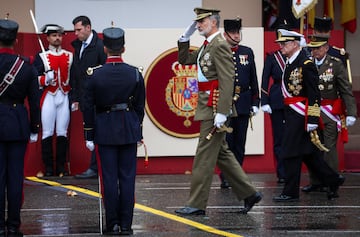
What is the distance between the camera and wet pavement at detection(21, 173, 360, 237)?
10.3 metres

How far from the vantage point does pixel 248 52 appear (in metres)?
13.4

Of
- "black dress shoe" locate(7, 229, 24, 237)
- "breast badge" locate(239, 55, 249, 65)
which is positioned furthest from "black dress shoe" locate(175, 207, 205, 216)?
"breast badge" locate(239, 55, 249, 65)

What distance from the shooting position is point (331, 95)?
43.5 feet

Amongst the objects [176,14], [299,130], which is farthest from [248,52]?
[176,14]

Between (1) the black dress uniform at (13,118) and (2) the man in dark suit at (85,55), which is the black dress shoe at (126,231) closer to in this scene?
(1) the black dress uniform at (13,118)

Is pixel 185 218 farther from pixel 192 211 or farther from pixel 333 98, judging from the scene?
Result: pixel 333 98

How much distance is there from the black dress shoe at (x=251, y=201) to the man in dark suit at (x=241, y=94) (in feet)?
6.70

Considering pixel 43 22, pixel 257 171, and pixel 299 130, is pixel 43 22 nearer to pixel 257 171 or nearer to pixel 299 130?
pixel 257 171

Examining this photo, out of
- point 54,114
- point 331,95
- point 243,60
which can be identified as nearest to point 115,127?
point 243,60

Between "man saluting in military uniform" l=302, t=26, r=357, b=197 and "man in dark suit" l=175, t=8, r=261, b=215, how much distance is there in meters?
1.98

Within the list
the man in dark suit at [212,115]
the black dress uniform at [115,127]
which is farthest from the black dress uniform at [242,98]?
the black dress uniform at [115,127]

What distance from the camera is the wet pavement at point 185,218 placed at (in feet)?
33.7

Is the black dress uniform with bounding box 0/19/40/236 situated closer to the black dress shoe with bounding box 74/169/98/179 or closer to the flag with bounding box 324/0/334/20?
the black dress shoe with bounding box 74/169/98/179

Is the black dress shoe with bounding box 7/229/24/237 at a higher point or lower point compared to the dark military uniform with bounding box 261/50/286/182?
lower
